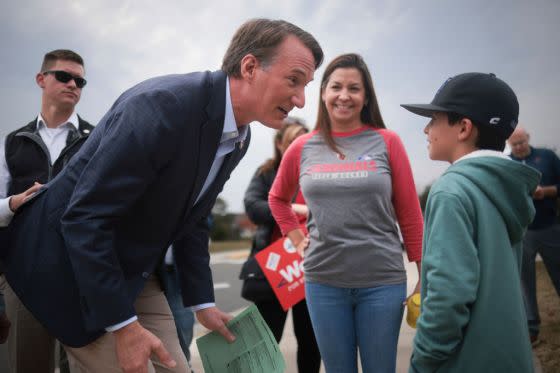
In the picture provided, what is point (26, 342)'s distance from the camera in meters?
1.92

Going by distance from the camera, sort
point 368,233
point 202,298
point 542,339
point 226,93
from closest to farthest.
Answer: point 226,93, point 202,298, point 368,233, point 542,339

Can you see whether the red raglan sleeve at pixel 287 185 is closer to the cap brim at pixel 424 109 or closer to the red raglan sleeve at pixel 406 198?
the red raglan sleeve at pixel 406 198

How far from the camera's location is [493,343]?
145 cm

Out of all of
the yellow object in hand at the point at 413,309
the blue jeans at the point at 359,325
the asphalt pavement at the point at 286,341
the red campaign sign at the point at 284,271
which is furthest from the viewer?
the asphalt pavement at the point at 286,341

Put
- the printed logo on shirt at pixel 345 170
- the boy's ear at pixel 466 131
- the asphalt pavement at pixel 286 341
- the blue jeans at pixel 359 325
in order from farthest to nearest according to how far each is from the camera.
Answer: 1. the asphalt pavement at pixel 286 341
2. the printed logo on shirt at pixel 345 170
3. the blue jeans at pixel 359 325
4. the boy's ear at pixel 466 131

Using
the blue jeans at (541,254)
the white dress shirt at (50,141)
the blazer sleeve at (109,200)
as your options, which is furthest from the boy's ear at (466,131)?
the blue jeans at (541,254)

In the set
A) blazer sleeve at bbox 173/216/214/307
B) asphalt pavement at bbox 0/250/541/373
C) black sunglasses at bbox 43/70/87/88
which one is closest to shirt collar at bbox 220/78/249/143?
blazer sleeve at bbox 173/216/214/307

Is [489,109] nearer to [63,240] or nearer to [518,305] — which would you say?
[518,305]

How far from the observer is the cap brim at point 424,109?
1743 mm

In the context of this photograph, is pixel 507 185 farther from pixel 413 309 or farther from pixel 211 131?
pixel 211 131

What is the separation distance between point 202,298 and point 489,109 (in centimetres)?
142

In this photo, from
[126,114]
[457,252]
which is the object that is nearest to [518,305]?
[457,252]

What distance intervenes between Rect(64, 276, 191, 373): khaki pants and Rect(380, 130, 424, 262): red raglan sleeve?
123cm

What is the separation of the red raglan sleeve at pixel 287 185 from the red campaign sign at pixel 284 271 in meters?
0.38
